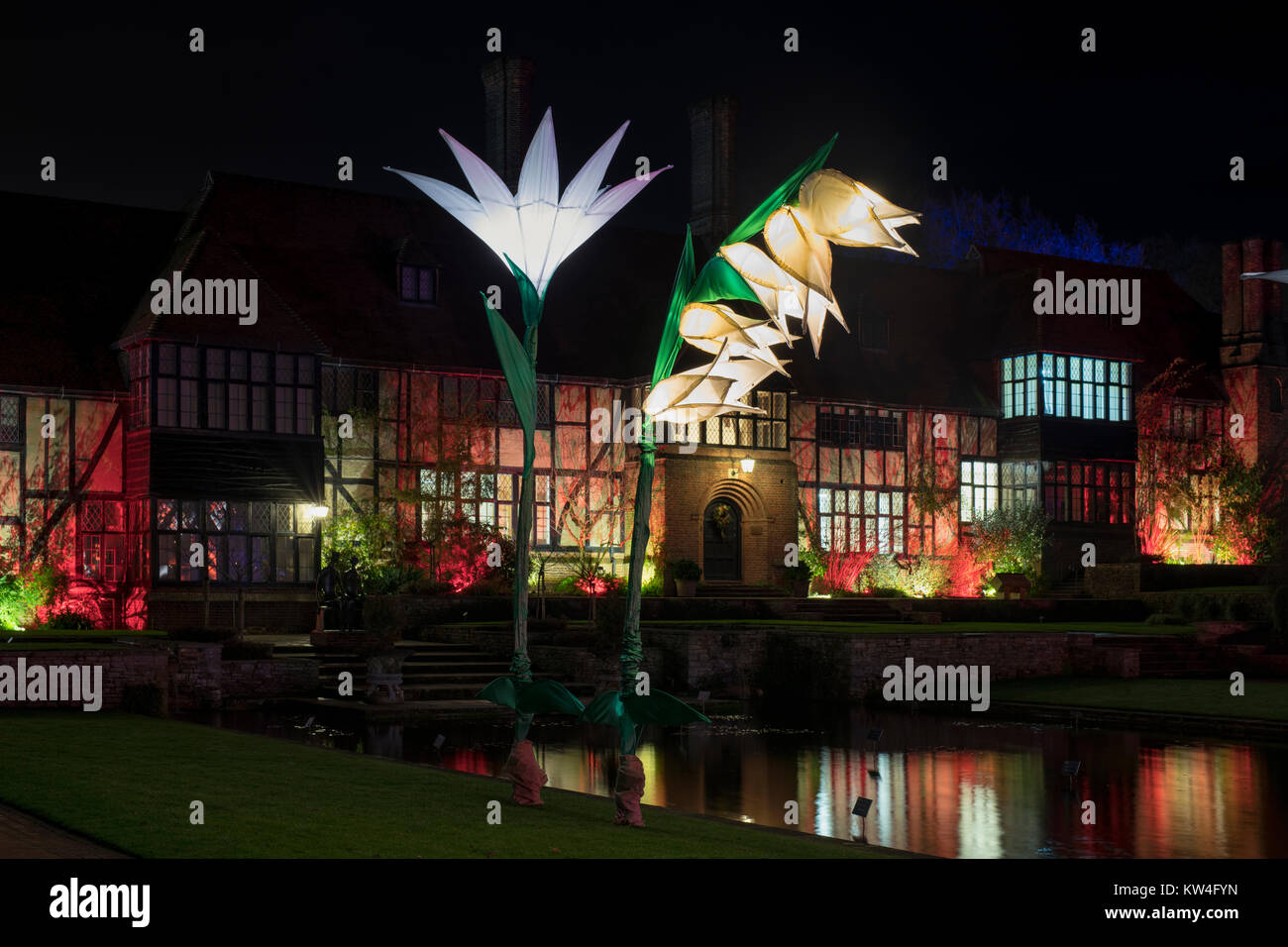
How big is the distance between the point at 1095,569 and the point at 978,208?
37194mm

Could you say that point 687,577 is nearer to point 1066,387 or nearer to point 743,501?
point 743,501

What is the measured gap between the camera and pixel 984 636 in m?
26.6

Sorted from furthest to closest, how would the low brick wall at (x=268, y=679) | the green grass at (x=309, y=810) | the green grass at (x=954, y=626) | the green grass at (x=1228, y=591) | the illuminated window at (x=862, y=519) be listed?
the illuminated window at (x=862, y=519) → the green grass at (x=1228, y=591) → the green grass at (x=954, y=626) → the low brick wall at (x=268, y=679) → the green grass at (x=309, y=810)

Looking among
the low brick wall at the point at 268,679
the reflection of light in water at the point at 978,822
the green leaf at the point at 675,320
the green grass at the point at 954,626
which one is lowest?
the reflection of light in water at the point at 978,822

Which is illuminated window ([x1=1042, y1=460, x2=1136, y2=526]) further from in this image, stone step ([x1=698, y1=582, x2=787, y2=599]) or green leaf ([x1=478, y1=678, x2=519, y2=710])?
green leaf ([x1=478, y1=678, x2=519, y2=710])

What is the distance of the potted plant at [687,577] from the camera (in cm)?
3753

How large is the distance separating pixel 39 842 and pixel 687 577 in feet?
92.7

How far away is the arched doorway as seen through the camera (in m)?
39.7

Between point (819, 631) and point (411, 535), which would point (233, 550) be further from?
point (819, 631)

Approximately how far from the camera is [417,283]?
126 ft

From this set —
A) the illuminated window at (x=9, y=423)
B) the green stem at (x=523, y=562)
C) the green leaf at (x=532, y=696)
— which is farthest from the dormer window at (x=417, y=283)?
the green leaf at (x=532, y=696)

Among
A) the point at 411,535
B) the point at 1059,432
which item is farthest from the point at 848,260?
the point at 411,535

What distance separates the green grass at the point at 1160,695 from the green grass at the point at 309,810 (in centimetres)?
1201

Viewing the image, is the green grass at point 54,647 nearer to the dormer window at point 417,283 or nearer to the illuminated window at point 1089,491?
the dormer window at point 417,283
